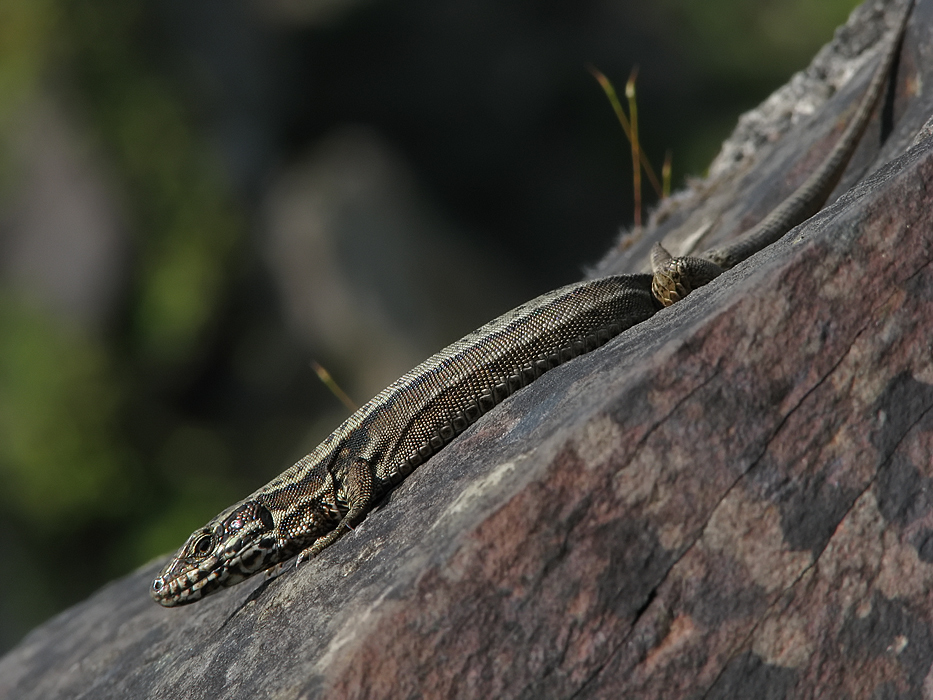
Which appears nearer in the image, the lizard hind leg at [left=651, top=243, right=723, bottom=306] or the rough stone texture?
the rough stone texture

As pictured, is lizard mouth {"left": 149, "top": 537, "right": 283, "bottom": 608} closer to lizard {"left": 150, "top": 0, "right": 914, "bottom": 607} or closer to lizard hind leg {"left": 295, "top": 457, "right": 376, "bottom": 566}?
lizard {"left": 150, "top": 0, "right": 914, "bottom": 607}

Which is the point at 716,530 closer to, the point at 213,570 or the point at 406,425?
the point at 406,425

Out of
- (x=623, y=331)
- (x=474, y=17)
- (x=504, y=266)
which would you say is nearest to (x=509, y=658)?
(x=623, y=331)

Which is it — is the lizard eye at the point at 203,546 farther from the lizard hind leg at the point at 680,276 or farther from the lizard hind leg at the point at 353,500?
the lizard hind leg at the point at 680,276

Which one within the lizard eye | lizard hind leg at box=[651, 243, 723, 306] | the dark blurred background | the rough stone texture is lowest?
the rough stone texture

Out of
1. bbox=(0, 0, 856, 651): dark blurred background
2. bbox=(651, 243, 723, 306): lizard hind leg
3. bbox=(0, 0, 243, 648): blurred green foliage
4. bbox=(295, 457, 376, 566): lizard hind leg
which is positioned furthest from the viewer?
bbox=(0, 0, 856, 651): dark blurred background

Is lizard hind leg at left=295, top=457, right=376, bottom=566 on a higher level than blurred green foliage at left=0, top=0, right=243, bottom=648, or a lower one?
lower

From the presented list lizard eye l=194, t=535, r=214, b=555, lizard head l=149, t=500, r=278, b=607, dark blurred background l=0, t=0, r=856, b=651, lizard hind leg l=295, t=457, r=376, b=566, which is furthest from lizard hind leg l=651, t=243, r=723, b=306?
dark blurred background l=0, t=0, r=856, b=651
